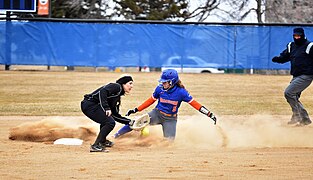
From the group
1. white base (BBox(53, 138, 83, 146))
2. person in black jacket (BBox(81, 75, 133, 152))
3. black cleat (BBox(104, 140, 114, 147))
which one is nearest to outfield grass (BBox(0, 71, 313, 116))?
white base (BBox(53, 138, 83, 146))

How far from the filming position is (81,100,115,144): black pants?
9.46 m

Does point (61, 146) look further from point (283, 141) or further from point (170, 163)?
point (283, 141)

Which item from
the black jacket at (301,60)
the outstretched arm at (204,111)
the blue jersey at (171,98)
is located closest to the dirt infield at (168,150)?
the outstretched arm at (204,111)

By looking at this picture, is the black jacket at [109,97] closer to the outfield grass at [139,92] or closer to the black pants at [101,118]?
the black pants at [101,118]

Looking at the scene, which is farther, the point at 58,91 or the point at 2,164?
the point at 58,91

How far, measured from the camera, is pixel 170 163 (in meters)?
8.27

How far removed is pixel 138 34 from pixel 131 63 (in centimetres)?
122

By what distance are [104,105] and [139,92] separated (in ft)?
41.7

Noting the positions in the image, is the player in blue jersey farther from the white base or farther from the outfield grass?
the outfield grass

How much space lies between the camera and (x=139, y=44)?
26.8 m

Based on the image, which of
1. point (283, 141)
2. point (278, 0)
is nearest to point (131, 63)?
point (278, 0)

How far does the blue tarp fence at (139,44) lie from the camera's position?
88.1 ft

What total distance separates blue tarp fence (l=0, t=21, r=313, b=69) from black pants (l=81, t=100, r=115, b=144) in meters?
17.2

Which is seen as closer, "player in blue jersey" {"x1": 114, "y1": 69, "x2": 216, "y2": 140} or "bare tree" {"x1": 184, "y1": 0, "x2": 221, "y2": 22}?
"player in blue jersey" {"x1": 114, "y1": 69, "x2": 216, "y2": 140}
